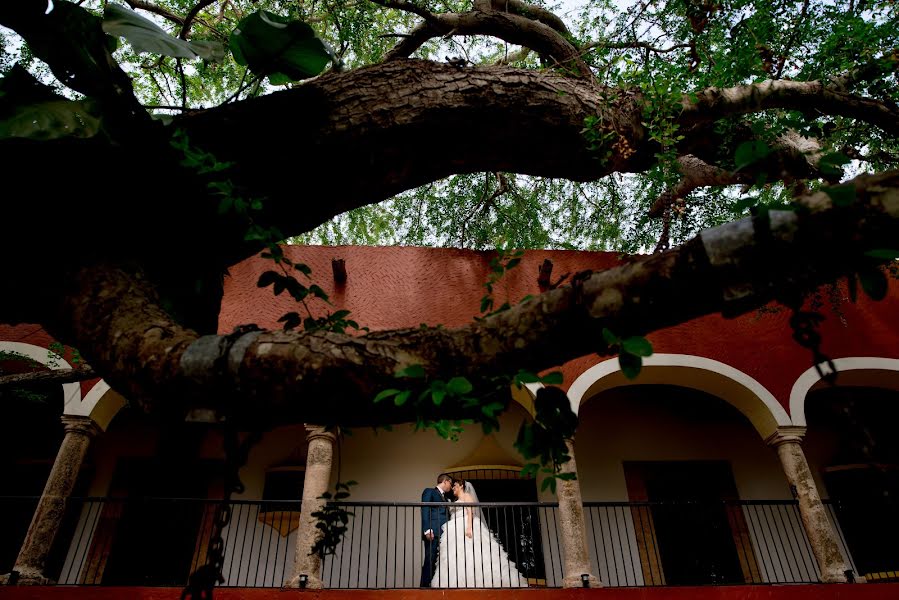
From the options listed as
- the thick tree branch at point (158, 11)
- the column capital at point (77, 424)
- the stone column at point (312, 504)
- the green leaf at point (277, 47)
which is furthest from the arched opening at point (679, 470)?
the thick tree branch at point (158, 11)

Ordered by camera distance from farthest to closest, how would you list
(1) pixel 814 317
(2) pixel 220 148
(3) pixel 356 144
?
(3) pixel 356 144 → (2) pixel 220 148 → (1) pixel 814 317

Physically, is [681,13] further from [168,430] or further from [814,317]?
[168,430]

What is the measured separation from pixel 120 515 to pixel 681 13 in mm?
9813

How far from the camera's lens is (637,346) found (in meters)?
1.15

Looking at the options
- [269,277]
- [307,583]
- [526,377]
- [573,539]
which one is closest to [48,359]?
[307,583]

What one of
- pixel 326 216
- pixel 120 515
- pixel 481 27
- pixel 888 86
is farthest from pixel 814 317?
pixel 120 515

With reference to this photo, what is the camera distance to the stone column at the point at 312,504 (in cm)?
587

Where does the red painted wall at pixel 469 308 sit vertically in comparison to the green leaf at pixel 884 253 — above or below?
above

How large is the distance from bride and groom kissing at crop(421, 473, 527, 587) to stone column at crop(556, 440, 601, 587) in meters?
0.57

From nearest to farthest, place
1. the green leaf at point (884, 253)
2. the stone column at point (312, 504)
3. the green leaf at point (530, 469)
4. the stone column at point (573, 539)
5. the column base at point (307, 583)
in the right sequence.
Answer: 1. the green leaf at point (884, 253)
2. the green leaf at point (530, 469)
3. the column base at point (307, 583)
4. the stone column at point (312, 504)
5. the stone column at point (573, 539)

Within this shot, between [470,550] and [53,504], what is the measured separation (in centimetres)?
466

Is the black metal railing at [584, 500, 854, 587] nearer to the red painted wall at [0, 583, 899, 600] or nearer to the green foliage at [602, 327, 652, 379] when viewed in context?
the red painted wall at [0, 583, 899, 600]

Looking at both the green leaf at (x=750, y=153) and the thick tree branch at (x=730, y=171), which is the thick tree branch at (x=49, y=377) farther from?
the thick tree branch at (x=730, y=171)

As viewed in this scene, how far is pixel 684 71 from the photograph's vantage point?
16.4 feet
